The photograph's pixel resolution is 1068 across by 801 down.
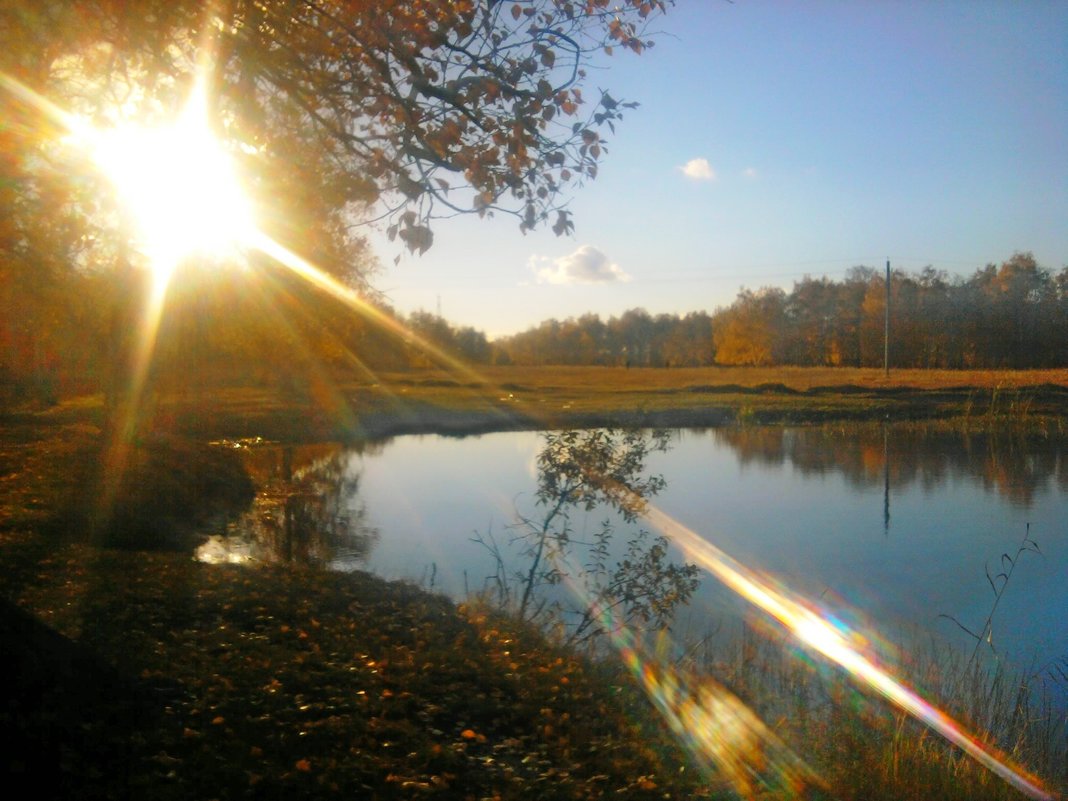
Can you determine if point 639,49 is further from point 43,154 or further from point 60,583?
point 43,154

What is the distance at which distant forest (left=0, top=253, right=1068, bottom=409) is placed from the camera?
74.0ft

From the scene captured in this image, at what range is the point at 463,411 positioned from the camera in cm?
4456

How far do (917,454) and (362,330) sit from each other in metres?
19.6

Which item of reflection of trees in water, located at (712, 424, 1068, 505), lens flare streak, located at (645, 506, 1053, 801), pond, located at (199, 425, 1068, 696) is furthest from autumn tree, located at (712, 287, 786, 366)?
lens flare streak, located at (645, 506, 1053, 801)

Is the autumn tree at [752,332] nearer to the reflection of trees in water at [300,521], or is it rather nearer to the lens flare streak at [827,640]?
the reflection of trees in water at [300,521]

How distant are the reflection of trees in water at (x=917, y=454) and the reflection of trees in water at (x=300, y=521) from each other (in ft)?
39.7

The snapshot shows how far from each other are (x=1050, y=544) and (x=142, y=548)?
1426cm

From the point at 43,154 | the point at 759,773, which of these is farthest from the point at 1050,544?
the point at 43,154

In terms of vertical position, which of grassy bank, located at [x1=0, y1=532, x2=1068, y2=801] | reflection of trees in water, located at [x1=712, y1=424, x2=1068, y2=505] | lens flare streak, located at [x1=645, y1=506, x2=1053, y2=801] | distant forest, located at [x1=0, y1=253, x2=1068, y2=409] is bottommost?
lens flare streak, located at [x1=645, y1=506, x2=1053, y2=801]

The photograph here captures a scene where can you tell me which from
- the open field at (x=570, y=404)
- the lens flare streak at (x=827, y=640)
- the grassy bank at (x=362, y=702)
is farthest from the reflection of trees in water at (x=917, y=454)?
the grassy bank at (x=362, y=702)

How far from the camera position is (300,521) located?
725 inches

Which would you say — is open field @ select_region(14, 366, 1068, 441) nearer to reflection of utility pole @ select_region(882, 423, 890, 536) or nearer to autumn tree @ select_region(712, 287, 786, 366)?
reflection of utility pole @ select_region(882, 423, 890, 536)

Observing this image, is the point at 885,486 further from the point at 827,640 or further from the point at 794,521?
the point at 827,640

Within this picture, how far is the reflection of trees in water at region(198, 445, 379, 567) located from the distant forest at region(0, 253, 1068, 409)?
14.0ft
